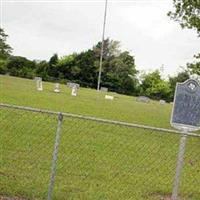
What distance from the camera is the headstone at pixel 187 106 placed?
6.85m

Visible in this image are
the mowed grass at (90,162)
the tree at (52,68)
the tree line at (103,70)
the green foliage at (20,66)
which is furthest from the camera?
the tree at (52,68)

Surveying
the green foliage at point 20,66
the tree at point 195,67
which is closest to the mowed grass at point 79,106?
the tree at point 195,67

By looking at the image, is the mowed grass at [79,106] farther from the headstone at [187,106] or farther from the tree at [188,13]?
the headstone at [187,106]

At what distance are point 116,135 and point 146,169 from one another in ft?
12.1

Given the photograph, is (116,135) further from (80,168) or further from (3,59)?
(3,59)

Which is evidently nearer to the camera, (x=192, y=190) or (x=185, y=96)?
(x=185, y=96)

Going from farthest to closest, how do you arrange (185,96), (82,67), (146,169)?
(82,67)
(146,169)
(185,96)

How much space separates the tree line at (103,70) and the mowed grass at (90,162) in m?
57.4

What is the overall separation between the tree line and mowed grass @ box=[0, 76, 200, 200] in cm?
5743

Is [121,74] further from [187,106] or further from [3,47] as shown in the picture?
[187,106]

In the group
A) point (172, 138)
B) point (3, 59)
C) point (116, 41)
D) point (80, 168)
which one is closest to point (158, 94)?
point (116, 41)

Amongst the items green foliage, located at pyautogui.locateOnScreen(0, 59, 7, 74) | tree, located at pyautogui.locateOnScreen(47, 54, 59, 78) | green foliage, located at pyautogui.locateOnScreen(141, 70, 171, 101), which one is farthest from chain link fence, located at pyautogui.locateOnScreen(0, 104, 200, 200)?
green foliage, located at pyautogui.locateOnScreen(141, 70, 171, 101)

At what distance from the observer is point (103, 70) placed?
303ft

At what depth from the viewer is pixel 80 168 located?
36.1 feet
